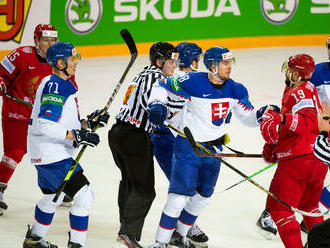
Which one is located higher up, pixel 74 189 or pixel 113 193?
pixel 74 189

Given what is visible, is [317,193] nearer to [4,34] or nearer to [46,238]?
[46,238]

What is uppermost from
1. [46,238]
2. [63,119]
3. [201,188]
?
[63,119]

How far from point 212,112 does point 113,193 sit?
1849mm

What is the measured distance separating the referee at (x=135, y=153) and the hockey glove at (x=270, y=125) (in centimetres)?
87

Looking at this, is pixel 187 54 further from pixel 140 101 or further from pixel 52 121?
pixel 52 121

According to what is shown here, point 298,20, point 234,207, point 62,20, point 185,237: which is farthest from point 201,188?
point 298,20

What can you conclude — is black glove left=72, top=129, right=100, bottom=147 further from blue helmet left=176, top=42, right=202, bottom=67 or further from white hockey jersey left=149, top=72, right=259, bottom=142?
blue helmet left=176, top=42, right=202, bottom=67

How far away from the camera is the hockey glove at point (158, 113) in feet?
15.7

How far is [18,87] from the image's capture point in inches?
236

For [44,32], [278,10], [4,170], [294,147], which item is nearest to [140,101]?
[294,147]

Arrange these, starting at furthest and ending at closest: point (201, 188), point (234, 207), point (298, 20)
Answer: point (298, 20)
point (234, 207)
point (201, 188)

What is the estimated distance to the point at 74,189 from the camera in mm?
4754

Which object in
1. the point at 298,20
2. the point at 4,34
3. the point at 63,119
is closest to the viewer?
the point at 63,119

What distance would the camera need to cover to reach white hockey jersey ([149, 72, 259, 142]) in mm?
4832
